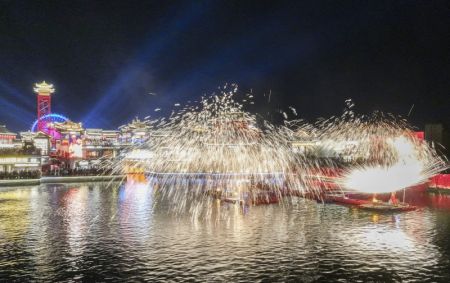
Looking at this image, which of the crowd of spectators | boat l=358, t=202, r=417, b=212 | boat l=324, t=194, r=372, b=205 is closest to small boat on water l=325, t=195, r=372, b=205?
boat l=324, t=194, r=372, b=205

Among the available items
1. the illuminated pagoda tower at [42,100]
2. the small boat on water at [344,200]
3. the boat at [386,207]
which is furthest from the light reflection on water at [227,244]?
the illuminated pagoda tower at [42,100]

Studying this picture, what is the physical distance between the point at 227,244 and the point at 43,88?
126937 millimetres

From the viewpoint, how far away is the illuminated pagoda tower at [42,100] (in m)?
136

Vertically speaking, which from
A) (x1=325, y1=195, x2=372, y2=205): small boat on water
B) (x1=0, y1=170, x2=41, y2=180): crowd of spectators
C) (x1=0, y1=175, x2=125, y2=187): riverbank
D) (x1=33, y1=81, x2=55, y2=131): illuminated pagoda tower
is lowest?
(x1=325, y1=195, x2=372, y2=205): small boat on water

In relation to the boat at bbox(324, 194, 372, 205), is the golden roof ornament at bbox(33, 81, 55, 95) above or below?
above

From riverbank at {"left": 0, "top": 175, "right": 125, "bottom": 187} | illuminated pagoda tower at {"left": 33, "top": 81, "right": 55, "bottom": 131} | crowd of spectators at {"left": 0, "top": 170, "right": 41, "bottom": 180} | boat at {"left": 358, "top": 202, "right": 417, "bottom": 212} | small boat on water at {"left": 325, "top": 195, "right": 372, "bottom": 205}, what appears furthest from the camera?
illuminated pagoda tower at {"left": 33, "top": 81, "right": 55, "bottom": 131}

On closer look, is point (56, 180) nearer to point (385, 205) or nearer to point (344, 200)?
point (344, 200)

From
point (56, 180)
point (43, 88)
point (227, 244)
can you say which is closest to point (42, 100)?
point (43, 88)

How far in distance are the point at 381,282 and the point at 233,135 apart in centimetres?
2385

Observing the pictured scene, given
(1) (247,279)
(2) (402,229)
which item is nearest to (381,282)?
(1) (247,279)

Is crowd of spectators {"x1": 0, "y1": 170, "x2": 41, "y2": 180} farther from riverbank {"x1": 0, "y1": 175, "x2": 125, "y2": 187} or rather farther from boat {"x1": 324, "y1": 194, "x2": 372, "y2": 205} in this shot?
boat {"x1": 324, "y1": 194, "x2": 372, "y2": 205}

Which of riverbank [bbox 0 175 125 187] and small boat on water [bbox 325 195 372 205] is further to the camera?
riverbank [bbox 0 175 125 187]

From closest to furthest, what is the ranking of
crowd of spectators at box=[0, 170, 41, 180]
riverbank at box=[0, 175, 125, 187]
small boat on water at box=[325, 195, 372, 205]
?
small boat on water at box=[325, 195, 372, 205] < riverbank at box=[0, 175, 125, 187] < crowd of spectators at box=[0, 170, 41, 180]

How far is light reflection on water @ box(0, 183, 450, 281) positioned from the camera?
18.2 metres
